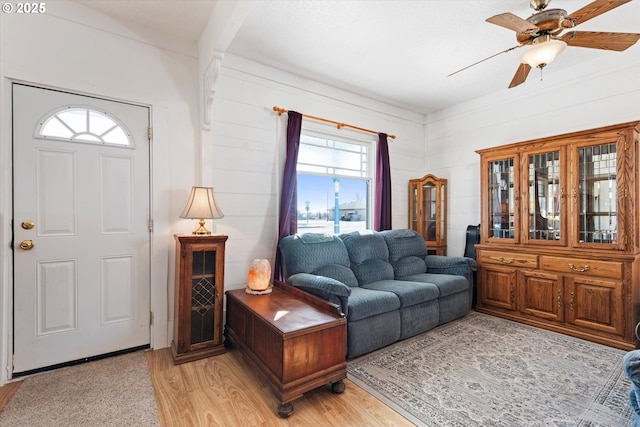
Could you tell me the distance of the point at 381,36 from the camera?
273 cm

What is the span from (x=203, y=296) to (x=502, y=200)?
3376 mm

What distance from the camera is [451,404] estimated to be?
189cm

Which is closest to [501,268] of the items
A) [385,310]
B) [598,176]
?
[598,176]

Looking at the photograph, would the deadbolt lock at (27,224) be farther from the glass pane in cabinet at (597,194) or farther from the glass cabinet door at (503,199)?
the glass pane in cabinet at (597,194)

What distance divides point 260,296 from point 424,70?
9.59ft

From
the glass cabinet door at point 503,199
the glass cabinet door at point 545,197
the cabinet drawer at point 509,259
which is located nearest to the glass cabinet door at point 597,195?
the glass cabinet door at point 545,197

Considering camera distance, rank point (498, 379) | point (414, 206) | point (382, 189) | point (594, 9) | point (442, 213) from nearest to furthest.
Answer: point (594, 9) → point (498, 379) → point (382, 189) → point (442, 213) → point (414, 206)

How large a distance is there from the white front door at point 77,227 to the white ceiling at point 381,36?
0.86m

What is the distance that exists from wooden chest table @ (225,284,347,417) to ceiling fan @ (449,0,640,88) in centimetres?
217

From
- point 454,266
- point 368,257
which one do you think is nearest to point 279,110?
point 368,257

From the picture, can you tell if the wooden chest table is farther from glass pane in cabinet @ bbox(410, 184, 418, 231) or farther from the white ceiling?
glass pane in cabinet @ bbox(410, 184, 418, 231)

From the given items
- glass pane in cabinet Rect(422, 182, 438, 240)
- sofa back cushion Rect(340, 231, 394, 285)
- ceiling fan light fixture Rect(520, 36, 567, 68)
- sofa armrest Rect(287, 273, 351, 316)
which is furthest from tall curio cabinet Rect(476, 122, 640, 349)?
sofa armrest Rect(287, 273, 351, 316)

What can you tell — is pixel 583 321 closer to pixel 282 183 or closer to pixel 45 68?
pixel 282 183

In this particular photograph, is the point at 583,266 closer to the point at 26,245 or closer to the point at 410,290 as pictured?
the point at 410,290
